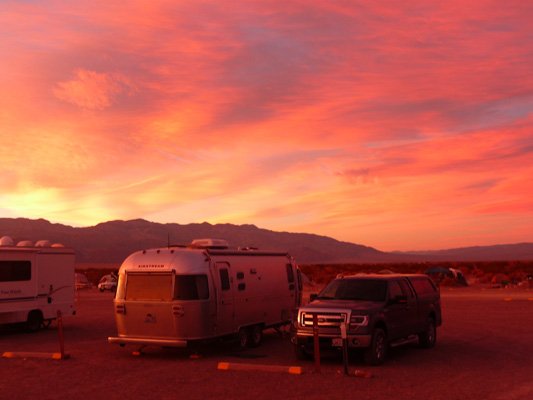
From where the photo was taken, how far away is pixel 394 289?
16.2 meters

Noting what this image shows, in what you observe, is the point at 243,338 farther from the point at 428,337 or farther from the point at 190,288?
the point at 428,337

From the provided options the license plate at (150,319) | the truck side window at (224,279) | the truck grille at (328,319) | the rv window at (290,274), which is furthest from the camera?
the rv window at (290,274)

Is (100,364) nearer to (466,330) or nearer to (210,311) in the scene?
(210,311)

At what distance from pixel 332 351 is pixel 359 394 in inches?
193

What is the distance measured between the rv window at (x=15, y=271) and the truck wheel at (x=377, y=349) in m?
13.0

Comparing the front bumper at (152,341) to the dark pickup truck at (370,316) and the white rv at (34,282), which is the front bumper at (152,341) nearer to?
the dark pickup truck at (370,316)

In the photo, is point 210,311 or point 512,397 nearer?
point 512,397

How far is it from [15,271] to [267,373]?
470 inches

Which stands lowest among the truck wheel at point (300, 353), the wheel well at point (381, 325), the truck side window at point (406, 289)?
the truck wheel at point (300, 353)

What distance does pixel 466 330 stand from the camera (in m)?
21.4

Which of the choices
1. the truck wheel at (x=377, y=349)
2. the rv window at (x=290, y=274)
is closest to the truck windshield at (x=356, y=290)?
the truck wheel at (x=377, y=349)

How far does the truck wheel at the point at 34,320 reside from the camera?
22.6 metres

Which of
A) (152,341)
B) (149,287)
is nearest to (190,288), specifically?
(149,287)

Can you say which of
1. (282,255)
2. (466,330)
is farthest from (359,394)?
(466,330)
